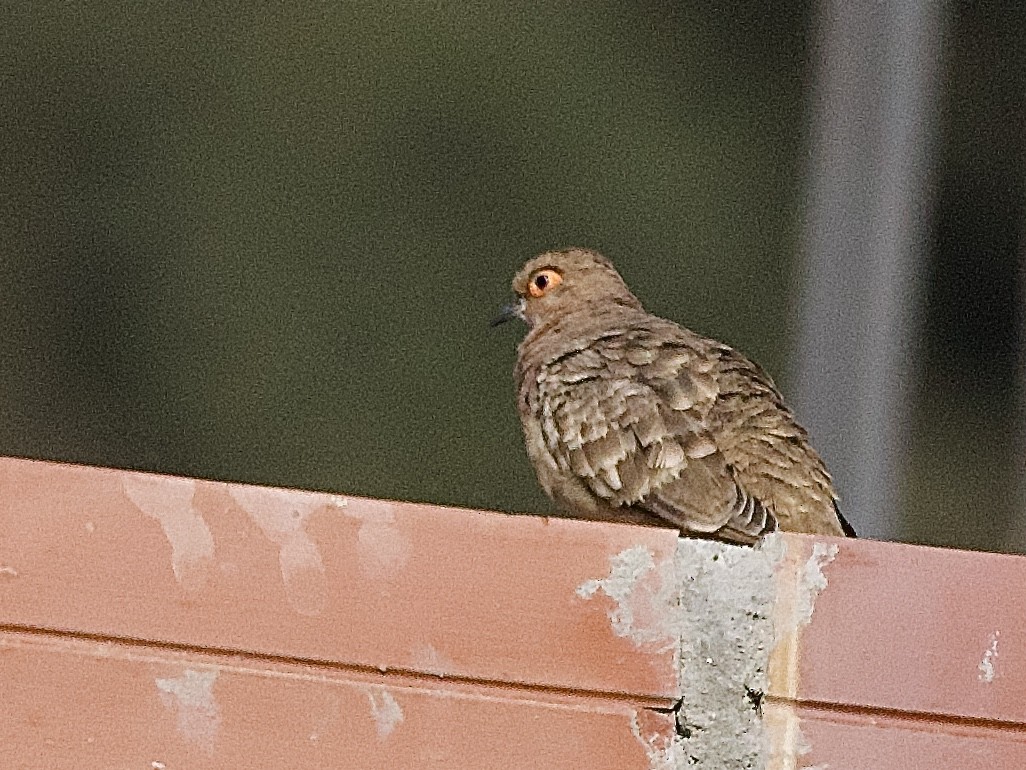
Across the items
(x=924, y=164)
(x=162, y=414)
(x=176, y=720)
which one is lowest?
(x=162, y=414)

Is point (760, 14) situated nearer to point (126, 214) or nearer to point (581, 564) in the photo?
point (126, 214)

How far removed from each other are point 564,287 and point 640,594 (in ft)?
6.60

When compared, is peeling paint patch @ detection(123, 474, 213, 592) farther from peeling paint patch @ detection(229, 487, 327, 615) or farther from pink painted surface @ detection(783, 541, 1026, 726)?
pink painted surface @ detection(783, 541, 1026, 726)

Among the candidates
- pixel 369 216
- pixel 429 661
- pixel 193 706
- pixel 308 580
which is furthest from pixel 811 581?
pixel 369 216

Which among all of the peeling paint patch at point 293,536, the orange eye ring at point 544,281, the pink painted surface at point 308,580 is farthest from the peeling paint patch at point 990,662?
the orange eye ring at point 544,281

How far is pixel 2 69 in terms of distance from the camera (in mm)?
4906

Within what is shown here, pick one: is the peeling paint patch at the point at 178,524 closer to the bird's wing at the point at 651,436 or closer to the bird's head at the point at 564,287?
the bird's wing at the point at 651,436

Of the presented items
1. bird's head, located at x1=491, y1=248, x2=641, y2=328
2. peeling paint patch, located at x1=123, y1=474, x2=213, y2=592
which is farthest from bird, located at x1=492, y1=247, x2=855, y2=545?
peeling paint patch, located at x1=123, y1=474, x2=213, y2=592


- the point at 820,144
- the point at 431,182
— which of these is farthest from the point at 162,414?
the point at 820,144

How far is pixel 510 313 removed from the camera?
13.1 feet

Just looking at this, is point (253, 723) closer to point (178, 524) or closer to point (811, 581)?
point (178, 524)

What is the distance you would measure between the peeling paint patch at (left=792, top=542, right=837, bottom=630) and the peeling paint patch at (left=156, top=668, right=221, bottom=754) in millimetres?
628

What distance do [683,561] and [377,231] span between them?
305 centimetres

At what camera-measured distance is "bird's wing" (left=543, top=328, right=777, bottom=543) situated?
268cm
